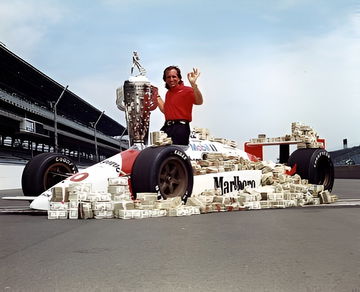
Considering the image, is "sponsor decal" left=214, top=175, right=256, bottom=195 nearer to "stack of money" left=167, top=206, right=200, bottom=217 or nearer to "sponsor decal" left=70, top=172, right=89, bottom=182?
"stack of money" left=167, top=206, right=200, bottom=217

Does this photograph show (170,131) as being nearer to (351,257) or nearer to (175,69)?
(175,69)

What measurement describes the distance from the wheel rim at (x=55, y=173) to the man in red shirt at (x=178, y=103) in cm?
213

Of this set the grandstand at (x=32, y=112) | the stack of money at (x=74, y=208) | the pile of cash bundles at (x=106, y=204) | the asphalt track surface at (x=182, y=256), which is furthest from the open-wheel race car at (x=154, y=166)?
the grandstand at (x=32, y=112)

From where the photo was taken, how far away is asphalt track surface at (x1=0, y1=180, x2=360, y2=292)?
121 inches

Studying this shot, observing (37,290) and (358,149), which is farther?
(358,149)

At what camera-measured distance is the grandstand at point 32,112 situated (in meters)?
38.2

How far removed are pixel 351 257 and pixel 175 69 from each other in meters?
6.72

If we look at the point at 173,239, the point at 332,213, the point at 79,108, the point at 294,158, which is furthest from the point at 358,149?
the point at 173,239

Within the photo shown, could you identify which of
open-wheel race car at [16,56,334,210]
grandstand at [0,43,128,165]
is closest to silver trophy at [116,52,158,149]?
open-wheel race car at [16,56,334,210]

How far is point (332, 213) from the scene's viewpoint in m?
7.56

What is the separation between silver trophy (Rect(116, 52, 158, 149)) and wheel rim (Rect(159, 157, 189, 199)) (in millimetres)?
1306

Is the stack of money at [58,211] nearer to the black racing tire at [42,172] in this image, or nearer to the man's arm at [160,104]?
the black racing tire at [42,172]

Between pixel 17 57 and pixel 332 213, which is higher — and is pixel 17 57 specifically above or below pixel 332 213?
above

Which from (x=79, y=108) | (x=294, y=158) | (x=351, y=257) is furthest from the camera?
(x=79, y=108)
